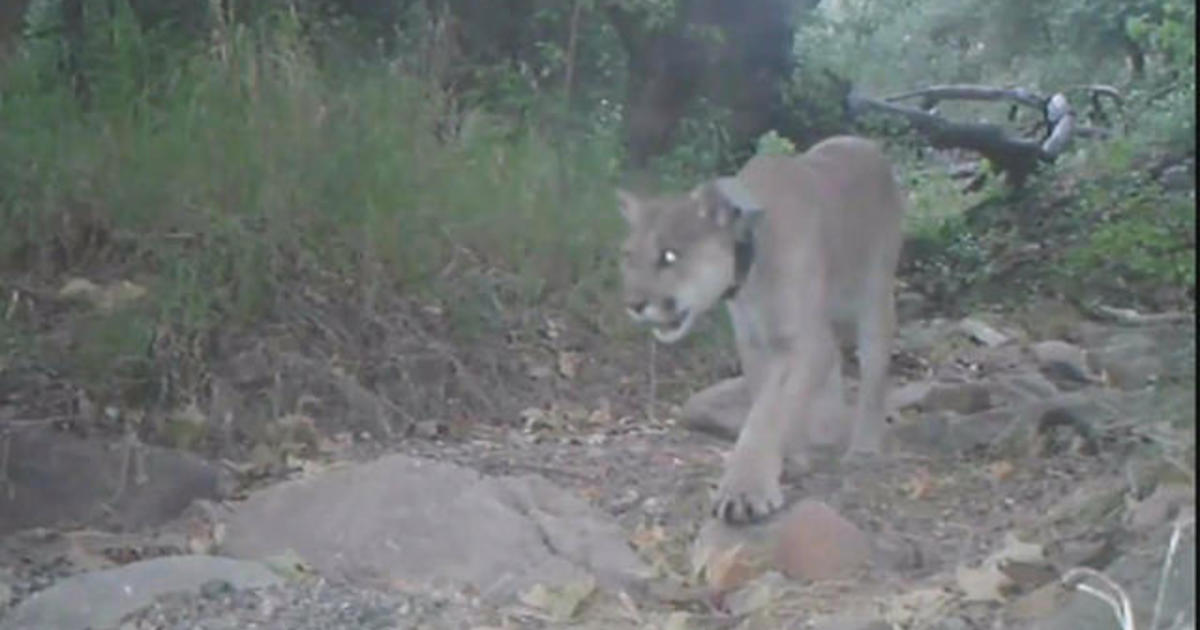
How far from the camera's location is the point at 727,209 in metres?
5.86

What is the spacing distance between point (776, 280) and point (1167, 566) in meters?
2.28

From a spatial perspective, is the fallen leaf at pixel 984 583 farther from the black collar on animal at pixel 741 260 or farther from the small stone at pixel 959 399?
the small stone at pixel 959 399

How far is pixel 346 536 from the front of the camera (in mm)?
5484

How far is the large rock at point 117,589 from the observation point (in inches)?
197

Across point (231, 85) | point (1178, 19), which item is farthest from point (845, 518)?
point (231, 85)

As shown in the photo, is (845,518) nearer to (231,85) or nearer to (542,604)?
(542,604)

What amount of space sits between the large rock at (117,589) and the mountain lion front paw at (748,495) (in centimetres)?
110

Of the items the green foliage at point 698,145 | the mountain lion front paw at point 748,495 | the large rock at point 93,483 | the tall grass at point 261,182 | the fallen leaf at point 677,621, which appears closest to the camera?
the fallen leaf at point 677,621

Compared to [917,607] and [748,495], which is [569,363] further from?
[917,607]

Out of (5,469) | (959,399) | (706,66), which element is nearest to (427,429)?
(5,469)

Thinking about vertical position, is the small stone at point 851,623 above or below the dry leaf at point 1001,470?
above

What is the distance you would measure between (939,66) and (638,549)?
5.78 metres

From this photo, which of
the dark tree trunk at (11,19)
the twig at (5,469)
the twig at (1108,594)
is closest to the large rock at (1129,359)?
the twig at (1108,594)

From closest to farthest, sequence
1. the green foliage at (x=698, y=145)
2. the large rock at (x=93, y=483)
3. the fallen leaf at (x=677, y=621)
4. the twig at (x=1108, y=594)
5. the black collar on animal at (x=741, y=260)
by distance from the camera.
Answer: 1. the twig at (x=1108, y=594)
2. the fallen leaf at (x=677, y=621)
3. the black collar on animal at (x=741, y=260)
4. the large rock at (x=93, y=483)
5. the green foliage at (x=698, y=145)
